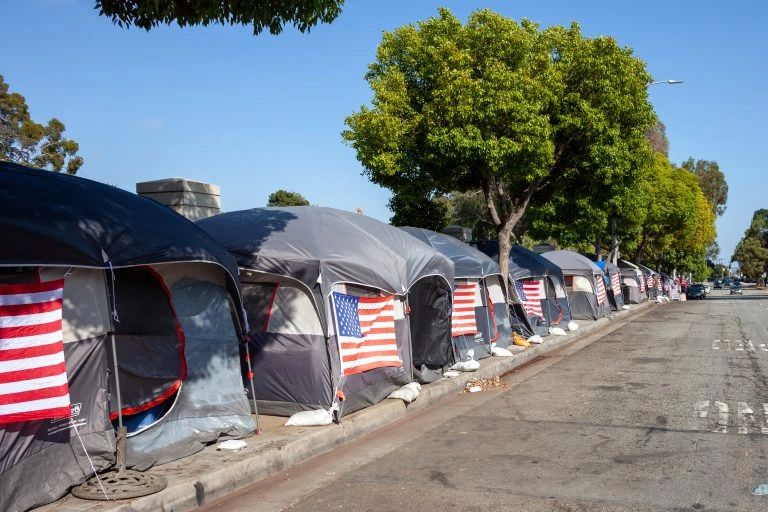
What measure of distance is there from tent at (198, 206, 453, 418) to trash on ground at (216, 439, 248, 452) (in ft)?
5.73

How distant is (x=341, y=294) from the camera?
32.9 ft

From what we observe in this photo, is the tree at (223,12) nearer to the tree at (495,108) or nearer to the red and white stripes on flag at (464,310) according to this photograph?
the red and white stripes on flag at (464,310)

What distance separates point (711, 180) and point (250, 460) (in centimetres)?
8004

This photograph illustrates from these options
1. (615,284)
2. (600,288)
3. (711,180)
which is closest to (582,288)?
(600,288)

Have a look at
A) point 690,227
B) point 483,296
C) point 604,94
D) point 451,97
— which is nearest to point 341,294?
point 483,296

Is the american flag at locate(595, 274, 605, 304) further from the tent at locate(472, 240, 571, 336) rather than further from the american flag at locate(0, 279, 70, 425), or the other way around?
the american flag at locate(0, 279, 70, 425)

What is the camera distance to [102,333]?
22.4 feet

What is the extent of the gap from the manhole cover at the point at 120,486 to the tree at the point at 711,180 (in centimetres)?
7882

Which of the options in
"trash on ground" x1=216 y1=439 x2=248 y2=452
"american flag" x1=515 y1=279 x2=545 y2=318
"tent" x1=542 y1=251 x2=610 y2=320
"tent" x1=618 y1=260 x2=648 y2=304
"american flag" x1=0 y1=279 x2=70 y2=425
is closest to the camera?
"american flag" x1=0 y1=279 x2=70 y2=425

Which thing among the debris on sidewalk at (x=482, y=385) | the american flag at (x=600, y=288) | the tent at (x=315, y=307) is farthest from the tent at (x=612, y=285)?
the tent at (x=315, y=307)

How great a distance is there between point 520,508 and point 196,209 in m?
8.72

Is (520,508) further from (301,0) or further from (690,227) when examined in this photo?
(690,227)

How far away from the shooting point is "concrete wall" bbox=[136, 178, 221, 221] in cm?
1245

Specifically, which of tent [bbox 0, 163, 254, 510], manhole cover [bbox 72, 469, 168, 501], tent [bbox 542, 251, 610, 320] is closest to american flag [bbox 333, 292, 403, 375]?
tent [bbox 0, 163, 254, 510]
